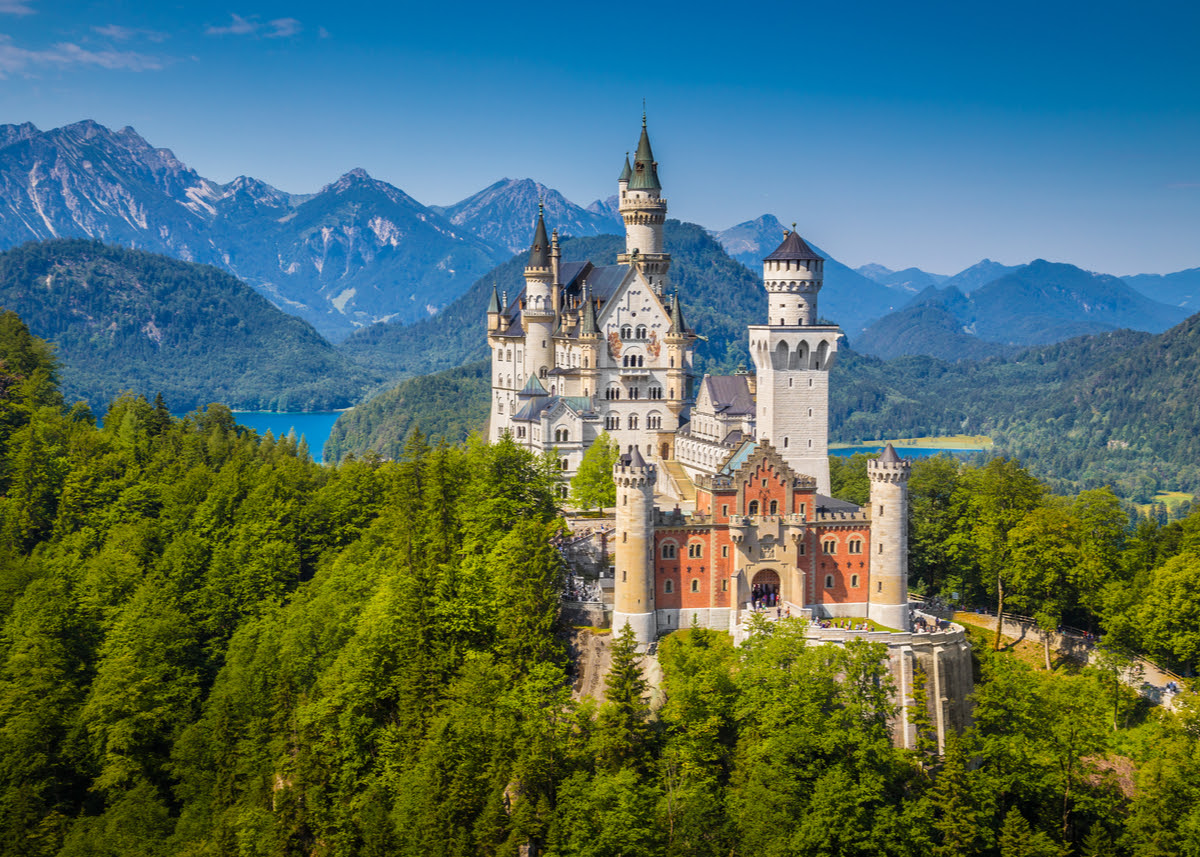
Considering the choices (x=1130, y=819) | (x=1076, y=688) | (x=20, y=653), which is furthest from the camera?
(x=20, y=653)

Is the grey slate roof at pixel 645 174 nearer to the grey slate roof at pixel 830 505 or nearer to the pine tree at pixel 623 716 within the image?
the grey slate roof at pixel 830 505

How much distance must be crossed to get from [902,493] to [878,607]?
6.33 m

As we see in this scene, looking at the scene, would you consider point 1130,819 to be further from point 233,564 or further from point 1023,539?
point 233,564

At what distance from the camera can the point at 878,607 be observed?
6750cm

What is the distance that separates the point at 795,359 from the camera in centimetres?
7419

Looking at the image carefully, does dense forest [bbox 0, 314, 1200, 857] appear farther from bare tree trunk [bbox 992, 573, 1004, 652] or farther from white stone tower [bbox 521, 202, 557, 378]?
white stone tower [bbox 521, 202, 557, 378]

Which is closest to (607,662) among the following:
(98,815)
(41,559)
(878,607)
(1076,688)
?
(878,607)

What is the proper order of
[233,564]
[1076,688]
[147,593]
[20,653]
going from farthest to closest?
1. [233,564]
2. [147,593]
3. [20,653]
4. [1076,688]

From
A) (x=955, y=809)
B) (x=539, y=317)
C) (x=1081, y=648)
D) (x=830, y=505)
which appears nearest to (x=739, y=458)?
(x=830, y=505)

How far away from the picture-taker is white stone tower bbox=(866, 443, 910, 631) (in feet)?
221

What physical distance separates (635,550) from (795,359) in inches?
679

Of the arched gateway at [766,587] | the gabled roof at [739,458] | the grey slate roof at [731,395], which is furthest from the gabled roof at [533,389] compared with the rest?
the arched gateway at [766,587]

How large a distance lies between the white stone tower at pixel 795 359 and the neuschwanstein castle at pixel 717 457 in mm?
85

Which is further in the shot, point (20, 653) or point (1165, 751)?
point (20, 653)
